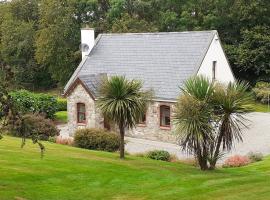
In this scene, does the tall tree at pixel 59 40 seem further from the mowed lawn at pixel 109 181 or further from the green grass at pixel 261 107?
the mowed lawn at pixel 109 181

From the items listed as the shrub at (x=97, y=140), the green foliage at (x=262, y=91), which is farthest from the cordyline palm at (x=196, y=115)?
the green foliage at (x=262, y=91)

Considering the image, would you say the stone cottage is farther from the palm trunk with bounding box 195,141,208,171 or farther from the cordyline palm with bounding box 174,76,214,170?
the cordyline palm with bounding box 174,76,214,170

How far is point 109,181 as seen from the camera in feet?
51.4

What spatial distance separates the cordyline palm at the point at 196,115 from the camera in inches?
694

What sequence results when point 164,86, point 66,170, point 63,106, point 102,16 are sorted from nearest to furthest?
point 66,170 → point 164,86 → point 63,106 → point 102,16

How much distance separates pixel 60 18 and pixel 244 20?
21.4 meters

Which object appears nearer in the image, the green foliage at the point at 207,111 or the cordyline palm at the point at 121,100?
the green foliage at the point at 207,111

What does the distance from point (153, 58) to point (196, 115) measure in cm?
1738

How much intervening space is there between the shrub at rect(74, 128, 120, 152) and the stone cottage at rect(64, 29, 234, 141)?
5.34 m

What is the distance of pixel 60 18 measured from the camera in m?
56.4

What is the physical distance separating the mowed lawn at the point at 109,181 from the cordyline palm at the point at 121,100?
79.5 inches

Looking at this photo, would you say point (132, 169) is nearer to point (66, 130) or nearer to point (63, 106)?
point (66, 130)

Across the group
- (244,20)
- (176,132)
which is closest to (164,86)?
(176,132)

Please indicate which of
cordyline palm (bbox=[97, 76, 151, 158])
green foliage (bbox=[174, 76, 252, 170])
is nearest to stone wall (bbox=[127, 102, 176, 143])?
cordyline palm (bbox=[97, 76, 151, 158])
